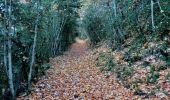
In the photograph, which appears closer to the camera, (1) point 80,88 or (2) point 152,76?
(2) point 152,76

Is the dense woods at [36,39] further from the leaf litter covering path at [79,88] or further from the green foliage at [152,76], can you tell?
the leaf litter covering path at [79,88]

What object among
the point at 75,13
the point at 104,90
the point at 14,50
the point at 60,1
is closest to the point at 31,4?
the point at 14,50

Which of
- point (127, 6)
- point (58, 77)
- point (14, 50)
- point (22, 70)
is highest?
point (127, 6)

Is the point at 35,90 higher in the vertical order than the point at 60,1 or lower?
lower

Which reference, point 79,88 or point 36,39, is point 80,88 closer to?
point 79,88

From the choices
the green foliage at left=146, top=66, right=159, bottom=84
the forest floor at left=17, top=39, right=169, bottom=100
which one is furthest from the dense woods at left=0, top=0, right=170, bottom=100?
the forest floor at left=17, top=39, right=169, bottom=100

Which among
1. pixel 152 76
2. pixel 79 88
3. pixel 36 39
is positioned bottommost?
pixel 79 88

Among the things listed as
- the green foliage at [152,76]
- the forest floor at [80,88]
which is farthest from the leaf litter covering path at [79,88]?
the green foliage at [152,76]

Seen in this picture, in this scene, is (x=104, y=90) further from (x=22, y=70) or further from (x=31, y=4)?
(x=31, y=4)

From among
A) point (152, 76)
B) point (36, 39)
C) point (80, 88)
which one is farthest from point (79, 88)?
point (36, 39)

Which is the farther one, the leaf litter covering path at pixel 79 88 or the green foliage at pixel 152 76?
the leaf litter covering path at pixel 79 88

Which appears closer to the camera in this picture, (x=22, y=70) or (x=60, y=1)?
(x=22, y=70)

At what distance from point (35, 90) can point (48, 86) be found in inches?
40.2

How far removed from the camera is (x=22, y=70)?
13078 millimetres
